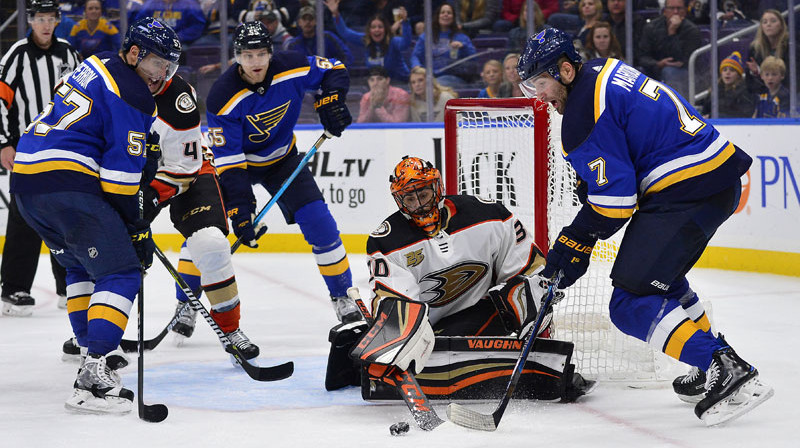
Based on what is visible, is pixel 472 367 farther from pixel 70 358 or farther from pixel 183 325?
pixel 70 358

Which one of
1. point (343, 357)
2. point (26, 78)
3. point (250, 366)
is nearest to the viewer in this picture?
point (343, 357)

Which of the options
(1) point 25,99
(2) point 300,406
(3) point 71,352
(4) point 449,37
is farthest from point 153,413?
(4) point 449,37

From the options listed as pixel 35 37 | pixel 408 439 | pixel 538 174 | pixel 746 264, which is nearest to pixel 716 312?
pixel 746 264

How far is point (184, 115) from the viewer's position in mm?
3352

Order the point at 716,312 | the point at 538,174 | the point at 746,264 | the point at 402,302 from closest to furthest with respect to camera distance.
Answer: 1. the point at 402,302
2. the point at 538,174
3. the point at 716,312
4. the point at 746,264

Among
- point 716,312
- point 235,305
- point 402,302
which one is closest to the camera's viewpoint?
point 402,302

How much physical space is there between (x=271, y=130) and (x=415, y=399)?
1.57m

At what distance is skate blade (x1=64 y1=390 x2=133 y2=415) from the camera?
2783 mm

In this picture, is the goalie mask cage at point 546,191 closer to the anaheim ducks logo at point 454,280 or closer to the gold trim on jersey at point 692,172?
the anaheim ducks logo at point 454,280

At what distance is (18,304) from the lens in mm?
4484

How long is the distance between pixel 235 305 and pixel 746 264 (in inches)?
114

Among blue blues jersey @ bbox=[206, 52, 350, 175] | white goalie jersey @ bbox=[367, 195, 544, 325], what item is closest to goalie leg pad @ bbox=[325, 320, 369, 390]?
white goalie jersey @ bbox=[367, 195, 544, 325]

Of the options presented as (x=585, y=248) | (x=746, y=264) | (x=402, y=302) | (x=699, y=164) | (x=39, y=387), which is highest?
(x=699, y=164)

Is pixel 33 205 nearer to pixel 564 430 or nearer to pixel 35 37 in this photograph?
pixel 564 430
